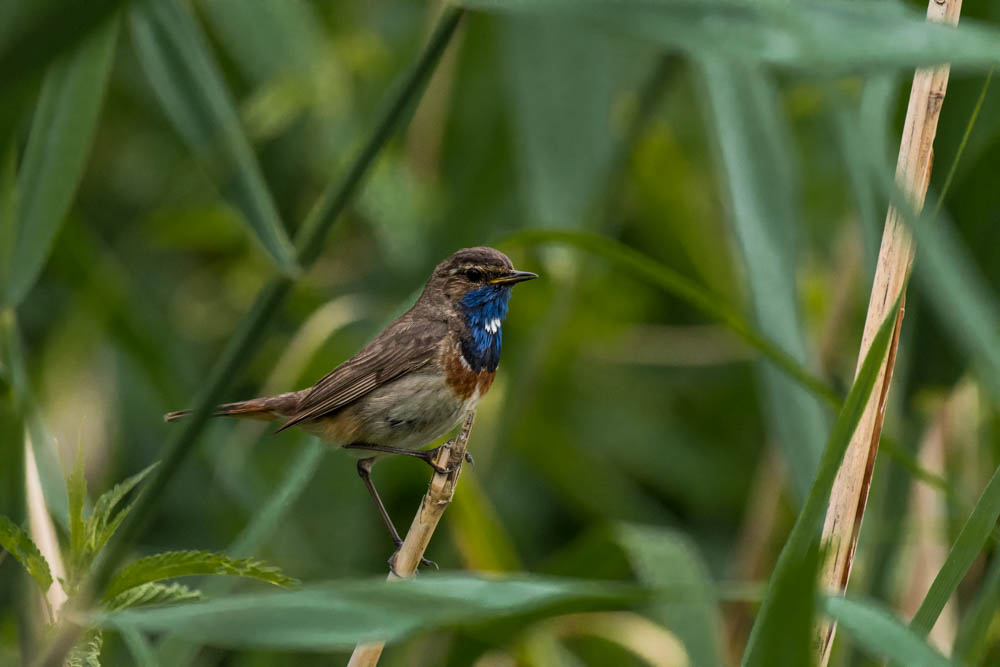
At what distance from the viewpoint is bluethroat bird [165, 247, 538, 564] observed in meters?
2.53

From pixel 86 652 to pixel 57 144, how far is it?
0.89 meters

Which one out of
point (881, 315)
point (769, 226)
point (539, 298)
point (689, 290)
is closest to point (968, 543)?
point (881, 315)

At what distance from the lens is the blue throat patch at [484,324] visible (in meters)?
2.64

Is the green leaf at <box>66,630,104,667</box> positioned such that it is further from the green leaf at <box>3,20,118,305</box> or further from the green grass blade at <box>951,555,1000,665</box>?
the green grass blade at <box>951,555,1000,665</box>

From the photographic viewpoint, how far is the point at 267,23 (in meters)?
3.78

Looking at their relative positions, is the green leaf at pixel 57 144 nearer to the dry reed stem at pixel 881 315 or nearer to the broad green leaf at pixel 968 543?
the dry reed stem at pixel 881 315

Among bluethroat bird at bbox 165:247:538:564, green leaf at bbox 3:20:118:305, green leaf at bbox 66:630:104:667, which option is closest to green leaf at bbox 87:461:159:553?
green leaf at bbox 66:630:104:667

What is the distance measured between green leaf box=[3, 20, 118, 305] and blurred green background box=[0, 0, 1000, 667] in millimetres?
164

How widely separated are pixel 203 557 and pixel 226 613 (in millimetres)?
301

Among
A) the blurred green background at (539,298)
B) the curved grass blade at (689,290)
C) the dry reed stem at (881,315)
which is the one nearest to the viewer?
the dry reed stem at (881,315)

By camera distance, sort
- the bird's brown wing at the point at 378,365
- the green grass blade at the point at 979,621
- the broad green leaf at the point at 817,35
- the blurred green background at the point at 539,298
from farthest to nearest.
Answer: the blurred green background at the point at 539,298, the bird's brown wing at the point at 378,365, the green grass blade at the point at 979,621, the broad green leaf at the point at 817,35

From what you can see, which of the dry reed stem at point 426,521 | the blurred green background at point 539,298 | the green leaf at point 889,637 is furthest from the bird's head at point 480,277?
the green leaf at point 889,637

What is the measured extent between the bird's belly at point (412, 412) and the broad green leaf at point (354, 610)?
4.37 feet

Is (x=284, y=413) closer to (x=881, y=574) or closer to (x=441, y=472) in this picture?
(x=441, y=472)
